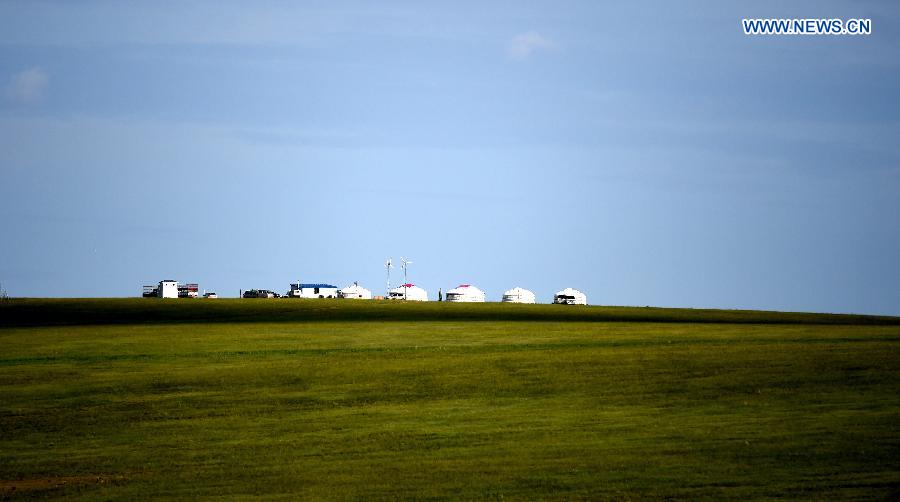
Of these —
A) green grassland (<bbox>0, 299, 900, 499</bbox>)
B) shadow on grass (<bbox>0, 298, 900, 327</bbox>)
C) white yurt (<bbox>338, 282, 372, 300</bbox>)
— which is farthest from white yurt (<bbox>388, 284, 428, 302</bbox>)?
green grassland (<bbox>0, 299, 900, 499</bbox>)

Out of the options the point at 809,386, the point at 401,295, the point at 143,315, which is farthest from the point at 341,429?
the point at 401,295

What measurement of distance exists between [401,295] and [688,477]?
141 meters

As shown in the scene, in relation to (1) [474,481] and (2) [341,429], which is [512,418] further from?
(1) [474,481]

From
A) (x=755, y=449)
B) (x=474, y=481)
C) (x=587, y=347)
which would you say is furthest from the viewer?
(x=587, y=347)

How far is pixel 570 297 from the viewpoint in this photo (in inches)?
6220

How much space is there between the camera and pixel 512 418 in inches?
1580

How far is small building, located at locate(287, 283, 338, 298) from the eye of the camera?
17819cm

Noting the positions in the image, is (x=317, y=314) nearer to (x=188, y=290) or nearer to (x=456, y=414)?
(x=456, y=414)

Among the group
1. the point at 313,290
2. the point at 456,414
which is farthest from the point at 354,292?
the point at 456,414

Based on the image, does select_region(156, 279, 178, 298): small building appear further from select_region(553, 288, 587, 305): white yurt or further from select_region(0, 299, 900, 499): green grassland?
select_region(0, 299, 900, 499): green grassland

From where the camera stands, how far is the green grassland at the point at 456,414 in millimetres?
30094

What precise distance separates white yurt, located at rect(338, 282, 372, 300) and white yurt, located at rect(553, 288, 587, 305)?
3232 centimetres

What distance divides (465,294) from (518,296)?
8883 millimetres

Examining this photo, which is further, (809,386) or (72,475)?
(809,386)
